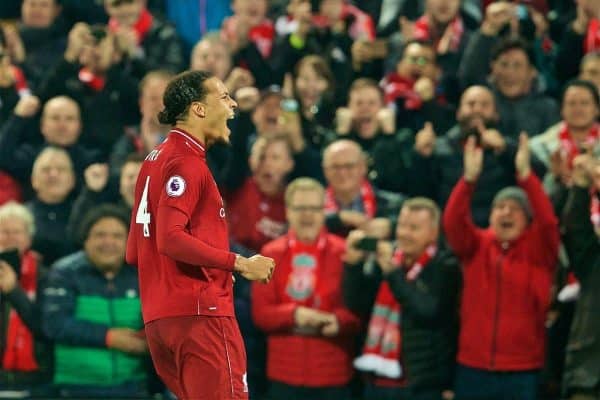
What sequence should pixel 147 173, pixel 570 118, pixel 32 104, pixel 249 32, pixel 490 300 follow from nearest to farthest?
pixel 147 173
pixel 490 300
pixel 570 118
pixel 32 104
pixel 249 32

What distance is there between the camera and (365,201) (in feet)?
28.3

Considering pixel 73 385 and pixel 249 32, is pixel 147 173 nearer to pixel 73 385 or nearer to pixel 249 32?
pixel 73 385

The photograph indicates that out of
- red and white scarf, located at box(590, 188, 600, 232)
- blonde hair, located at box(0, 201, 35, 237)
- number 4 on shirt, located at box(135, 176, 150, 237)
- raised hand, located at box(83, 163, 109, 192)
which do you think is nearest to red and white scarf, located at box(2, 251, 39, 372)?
blonde hair, located at box(0, 201, 35, 237)

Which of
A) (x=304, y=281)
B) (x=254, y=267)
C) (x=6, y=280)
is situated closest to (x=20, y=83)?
(x=6, y=280)

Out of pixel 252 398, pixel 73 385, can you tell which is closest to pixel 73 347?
pixel 73 385

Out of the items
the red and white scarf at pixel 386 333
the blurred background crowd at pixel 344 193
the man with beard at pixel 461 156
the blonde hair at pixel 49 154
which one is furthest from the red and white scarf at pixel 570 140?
the blonde hair at pixel 49 154

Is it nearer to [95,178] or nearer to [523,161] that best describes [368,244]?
[523,161]

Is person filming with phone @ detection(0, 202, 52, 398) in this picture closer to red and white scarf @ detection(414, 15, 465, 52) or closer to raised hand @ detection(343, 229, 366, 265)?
raised hand @ detection(343, 229, 366, 265)

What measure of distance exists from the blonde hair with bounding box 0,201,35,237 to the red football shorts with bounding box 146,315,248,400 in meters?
3.21

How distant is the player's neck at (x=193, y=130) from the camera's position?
540cm

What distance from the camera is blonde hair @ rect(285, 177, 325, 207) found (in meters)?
8.23

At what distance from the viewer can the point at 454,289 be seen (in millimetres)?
8141

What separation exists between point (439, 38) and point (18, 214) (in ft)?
10.6

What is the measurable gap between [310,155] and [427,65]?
100 cm
